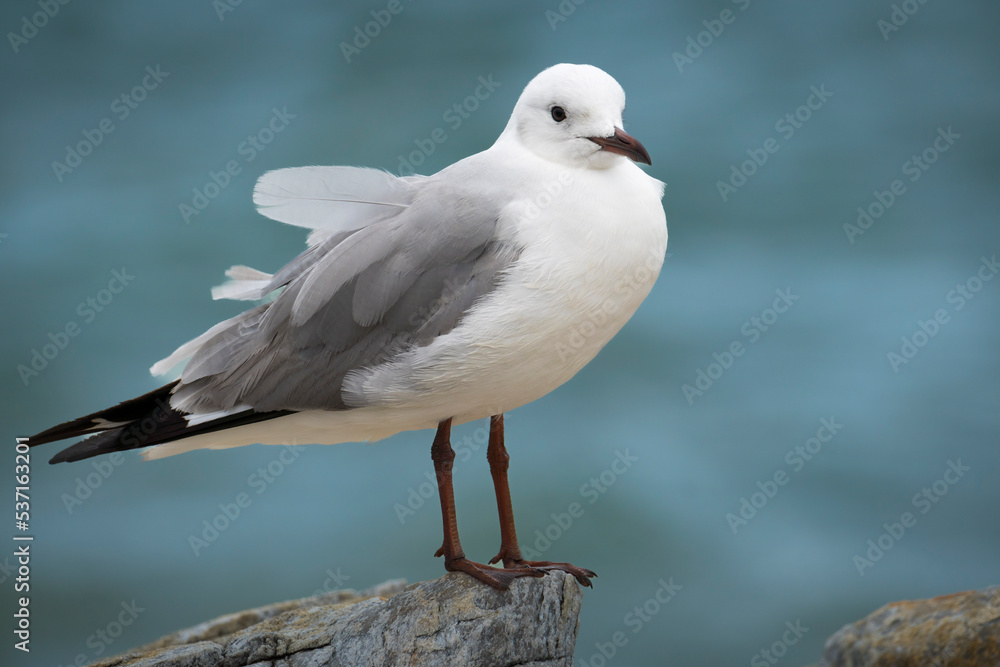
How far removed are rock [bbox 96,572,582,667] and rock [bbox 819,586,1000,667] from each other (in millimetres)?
1292

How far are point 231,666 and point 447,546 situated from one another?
1.06 metres

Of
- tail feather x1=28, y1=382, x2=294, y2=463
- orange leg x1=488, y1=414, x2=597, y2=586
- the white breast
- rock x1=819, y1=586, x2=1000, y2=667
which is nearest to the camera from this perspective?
the white breast

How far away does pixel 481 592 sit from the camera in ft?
13.2

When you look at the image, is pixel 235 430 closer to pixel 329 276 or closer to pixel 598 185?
pixel 329 276

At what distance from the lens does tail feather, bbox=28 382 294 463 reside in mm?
3986

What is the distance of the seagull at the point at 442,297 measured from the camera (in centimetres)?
362

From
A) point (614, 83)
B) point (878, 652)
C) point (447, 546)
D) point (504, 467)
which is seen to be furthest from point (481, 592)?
point (614, 83)

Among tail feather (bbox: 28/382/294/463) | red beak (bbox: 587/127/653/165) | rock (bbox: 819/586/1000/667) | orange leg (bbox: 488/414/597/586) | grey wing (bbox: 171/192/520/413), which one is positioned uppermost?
red beak (bbox: 587/127/653/165)

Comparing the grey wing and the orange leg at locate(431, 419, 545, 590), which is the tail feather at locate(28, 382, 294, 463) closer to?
the grey wing

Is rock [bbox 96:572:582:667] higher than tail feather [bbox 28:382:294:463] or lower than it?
lower

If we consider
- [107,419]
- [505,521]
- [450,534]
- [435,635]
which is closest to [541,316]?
[450,534]

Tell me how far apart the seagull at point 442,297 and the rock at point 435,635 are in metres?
0.11

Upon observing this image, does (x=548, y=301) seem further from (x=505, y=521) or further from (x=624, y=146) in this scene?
(x=505, y=521)

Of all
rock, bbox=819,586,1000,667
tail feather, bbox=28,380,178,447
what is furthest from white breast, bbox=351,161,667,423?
rock, bbox=819,586,1000,667
